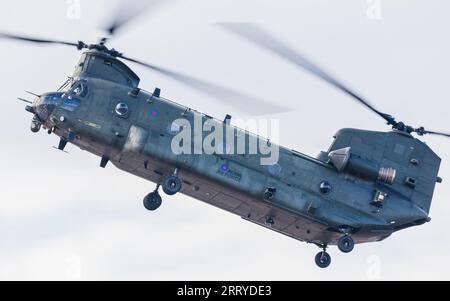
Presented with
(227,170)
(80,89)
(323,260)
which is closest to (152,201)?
(227,170)

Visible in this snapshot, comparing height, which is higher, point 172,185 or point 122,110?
point 122,110

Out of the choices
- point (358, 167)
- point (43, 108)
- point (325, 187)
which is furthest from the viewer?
point (358, 167)

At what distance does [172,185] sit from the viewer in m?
41.3

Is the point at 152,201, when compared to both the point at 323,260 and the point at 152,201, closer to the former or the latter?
the point at 152,201

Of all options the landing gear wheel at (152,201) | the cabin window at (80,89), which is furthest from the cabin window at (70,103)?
the landing gear wheel at (152,201)

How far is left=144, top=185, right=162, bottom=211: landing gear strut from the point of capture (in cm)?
4225

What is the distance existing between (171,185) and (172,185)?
5 centimetres

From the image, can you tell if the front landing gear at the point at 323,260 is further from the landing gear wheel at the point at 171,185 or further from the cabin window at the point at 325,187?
the landing gear wheel at the point at 171,185

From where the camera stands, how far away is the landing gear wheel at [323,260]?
149 feet

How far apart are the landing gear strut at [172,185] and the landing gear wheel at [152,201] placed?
1.24 metres

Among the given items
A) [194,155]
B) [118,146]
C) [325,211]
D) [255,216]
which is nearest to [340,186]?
[325,211]

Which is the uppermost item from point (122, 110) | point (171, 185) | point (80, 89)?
point (80, 89)

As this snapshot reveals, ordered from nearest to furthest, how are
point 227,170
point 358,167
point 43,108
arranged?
point 43,108 < point 227,170 < point 358,167

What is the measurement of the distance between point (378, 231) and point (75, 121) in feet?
49.6
